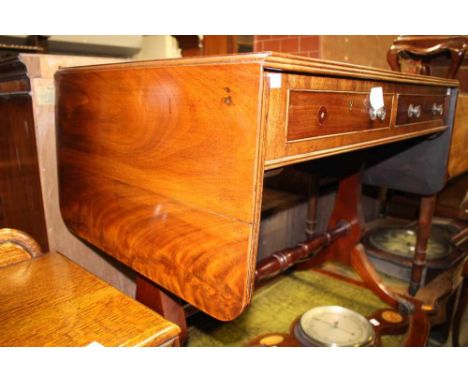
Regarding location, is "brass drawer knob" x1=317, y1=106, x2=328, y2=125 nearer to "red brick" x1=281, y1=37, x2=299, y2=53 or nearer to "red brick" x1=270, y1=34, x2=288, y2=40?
"red brick" x1=281, y1=37, x2=299, y2=53

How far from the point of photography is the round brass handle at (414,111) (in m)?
1.21

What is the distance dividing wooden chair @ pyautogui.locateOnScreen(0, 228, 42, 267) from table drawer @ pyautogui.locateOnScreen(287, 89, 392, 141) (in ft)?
2.15

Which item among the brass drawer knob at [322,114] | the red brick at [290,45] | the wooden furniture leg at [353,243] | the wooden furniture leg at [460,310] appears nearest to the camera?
the brass drawer knob at [322,114]

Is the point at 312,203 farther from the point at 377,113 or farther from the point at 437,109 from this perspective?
the point at 377,113

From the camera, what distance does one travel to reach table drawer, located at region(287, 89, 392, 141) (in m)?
0.72

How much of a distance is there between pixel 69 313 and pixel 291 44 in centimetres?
249

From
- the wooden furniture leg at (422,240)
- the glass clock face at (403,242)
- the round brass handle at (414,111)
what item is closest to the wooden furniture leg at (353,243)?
the wooden furniture leg at (422,240)

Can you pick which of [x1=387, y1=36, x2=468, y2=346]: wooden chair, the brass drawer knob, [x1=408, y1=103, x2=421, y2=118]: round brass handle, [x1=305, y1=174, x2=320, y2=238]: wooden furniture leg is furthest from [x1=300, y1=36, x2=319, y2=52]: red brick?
the brass drawer knob

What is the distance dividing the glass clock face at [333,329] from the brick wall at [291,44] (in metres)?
1.74

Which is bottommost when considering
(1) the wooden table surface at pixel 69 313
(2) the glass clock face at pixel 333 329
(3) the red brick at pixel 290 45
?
(2) the glass clock face at pixel 333 329

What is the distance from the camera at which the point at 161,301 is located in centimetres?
99

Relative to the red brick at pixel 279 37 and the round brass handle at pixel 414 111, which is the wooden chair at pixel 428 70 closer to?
the round brass handle at pixel 414 111

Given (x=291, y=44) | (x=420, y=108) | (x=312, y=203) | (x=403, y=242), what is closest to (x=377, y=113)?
(x=420, y=108)
